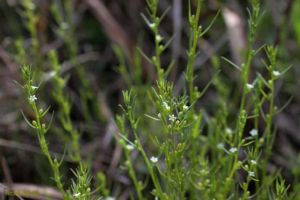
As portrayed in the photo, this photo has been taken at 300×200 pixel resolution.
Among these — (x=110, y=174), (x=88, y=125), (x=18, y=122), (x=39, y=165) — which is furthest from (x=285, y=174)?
(x=18, y=122)

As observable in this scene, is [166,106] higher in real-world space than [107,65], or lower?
higher

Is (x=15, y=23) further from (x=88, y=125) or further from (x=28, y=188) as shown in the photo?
(x=28, y=188)

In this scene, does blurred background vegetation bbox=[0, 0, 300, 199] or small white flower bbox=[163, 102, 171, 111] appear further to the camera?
blurred background vegetation bbox=[0, 0, 300, 199]

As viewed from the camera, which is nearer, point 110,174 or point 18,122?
point 110,174

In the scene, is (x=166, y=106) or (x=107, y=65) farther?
(x=107, y=65)

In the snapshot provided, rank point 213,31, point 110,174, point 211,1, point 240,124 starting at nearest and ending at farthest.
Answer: point 240,124 → point 110,174 → point 211,1 → point 213,31

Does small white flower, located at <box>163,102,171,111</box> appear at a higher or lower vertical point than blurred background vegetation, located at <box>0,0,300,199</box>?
higher

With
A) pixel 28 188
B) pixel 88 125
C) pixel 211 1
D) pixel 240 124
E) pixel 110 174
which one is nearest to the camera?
pixel 240 124

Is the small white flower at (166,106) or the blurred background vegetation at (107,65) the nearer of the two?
the small white flower at (166,106)
